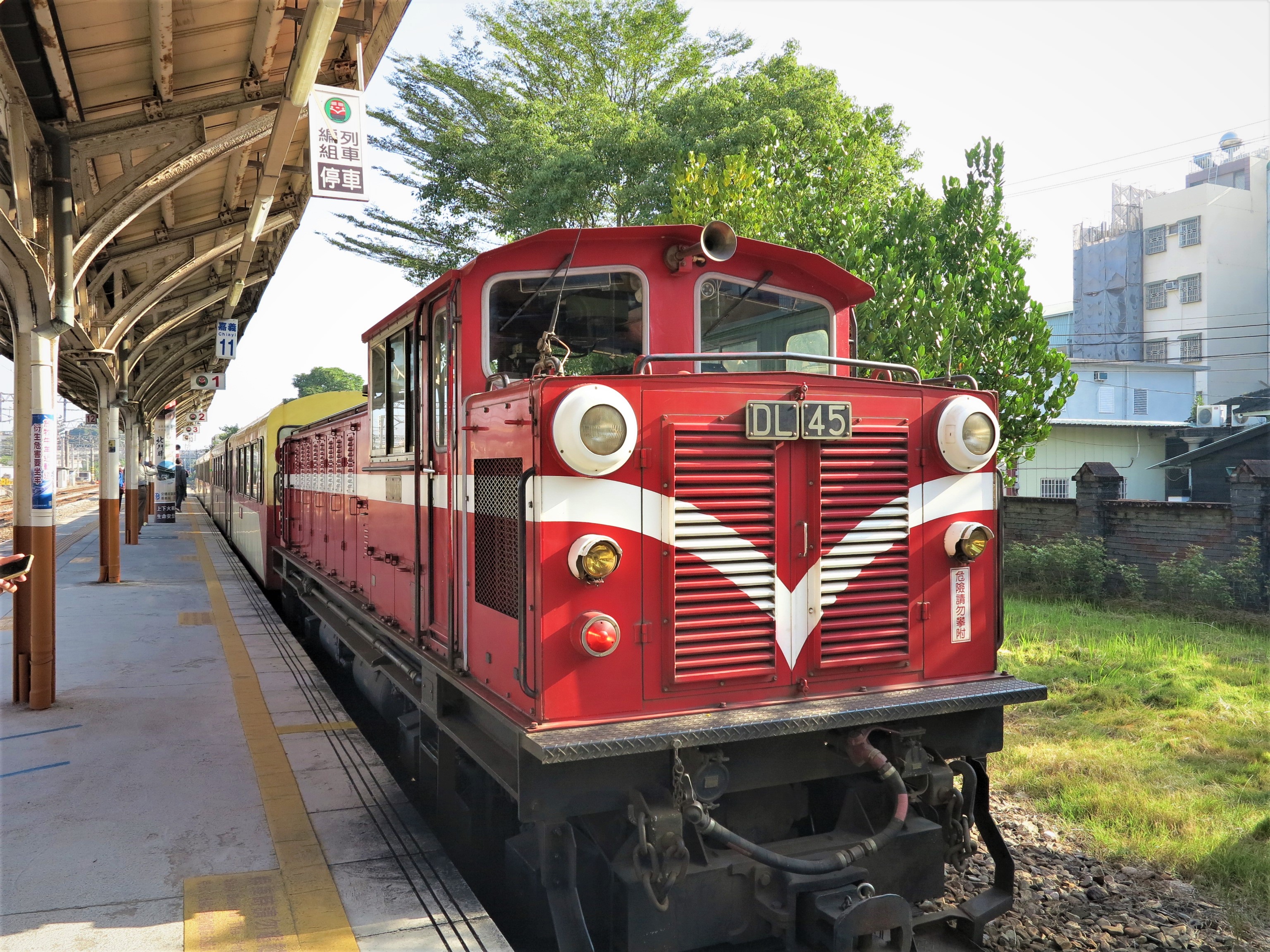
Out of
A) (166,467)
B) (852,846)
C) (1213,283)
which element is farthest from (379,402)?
(1213,283)

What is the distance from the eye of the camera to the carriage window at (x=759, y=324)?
→ 4.39 metres

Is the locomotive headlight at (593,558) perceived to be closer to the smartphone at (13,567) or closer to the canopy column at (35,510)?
the smartphone at (13,567)

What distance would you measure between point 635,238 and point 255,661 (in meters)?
6.64

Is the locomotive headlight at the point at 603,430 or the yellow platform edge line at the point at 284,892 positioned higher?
the locomotive headlight at the point at 603,430

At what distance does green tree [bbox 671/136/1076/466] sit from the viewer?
10.9m

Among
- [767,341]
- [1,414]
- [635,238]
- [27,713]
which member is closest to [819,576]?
[767,341]

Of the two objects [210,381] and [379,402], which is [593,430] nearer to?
[379,402]

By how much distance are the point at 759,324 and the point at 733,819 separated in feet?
7.87

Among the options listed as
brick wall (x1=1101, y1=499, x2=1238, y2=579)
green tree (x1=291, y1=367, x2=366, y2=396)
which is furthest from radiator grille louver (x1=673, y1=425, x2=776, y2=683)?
green tree (x1=291, y1=367, x2=366, y2=396)

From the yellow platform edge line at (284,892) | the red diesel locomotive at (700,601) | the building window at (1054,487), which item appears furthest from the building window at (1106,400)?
the yellow platform edge line at (284,892)

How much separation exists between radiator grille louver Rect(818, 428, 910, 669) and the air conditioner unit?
27.8 meters

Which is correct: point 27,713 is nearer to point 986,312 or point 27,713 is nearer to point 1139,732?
point 1139,732

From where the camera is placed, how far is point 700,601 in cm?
362

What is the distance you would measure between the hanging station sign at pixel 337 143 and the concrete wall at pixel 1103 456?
76.0ft
